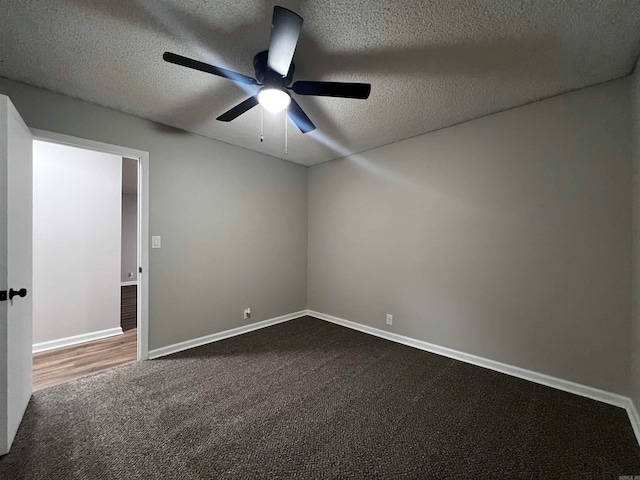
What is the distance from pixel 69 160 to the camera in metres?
3.19

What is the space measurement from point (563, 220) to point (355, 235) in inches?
84.6

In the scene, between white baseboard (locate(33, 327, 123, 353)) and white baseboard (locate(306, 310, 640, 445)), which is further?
white baseboard (locate(33, 327, 123, 353))

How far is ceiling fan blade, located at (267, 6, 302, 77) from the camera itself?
1.17 metres

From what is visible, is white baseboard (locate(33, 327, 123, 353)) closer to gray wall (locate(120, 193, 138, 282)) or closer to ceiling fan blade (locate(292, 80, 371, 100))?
ceiling fan blade (locate(292, 80, 371, 100))

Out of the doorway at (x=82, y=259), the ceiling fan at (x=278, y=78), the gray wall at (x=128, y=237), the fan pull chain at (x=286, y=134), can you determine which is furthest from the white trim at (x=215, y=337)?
the gray wall at (x=128, y=237)

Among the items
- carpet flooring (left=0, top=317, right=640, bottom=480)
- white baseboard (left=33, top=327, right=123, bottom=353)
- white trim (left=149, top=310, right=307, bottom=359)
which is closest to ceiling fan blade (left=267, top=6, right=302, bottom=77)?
carpet flooring (left=0, top=317, right=640, bottom=480)

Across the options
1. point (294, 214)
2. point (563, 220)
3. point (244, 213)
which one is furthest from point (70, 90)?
point (563, 220)

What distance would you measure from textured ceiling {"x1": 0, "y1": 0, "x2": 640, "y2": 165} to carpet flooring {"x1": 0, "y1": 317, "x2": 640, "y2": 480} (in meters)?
2.46

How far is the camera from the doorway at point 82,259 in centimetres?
274

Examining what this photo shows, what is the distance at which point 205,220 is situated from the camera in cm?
320

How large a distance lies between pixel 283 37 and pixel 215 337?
123 inches

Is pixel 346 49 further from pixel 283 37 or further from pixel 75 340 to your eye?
pixel 75 340

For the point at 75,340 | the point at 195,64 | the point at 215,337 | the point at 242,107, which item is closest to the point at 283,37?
the point at 195,64

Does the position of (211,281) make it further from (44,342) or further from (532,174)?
(532,174)
